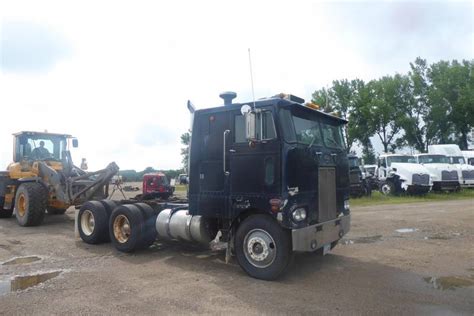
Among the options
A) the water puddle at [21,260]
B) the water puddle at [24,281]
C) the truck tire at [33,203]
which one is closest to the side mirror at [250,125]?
the water puddle at [24,281]

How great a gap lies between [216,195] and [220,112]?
4.71 feet

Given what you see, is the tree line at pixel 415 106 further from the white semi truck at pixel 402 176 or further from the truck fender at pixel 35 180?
the truck fender at pixel 35 180

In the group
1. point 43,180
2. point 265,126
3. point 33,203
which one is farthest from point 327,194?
point 43,180

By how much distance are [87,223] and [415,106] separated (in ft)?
164

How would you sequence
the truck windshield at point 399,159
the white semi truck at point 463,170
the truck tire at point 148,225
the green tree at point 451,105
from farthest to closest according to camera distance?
the green tree at point 451,105, the white semi truck at point 463,170, the truck windshield at point 399,159, the truck tire at point 148,225

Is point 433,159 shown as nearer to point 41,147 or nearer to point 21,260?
point 41,147

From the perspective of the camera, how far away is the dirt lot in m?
5.27

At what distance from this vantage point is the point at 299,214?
642 cm

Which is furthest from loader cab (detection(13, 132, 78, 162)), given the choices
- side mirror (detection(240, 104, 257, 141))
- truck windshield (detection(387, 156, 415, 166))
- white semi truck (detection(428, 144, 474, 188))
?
white semi truck (detection(428, 144, 474, 188))

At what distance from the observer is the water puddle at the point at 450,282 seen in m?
6.12

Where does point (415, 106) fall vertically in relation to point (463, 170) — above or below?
above

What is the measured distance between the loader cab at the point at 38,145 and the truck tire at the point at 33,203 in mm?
1794

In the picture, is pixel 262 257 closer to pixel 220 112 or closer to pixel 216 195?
pixel 216 195

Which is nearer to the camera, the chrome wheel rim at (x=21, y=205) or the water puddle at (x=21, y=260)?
the water puddle at (x=21, y=260)
